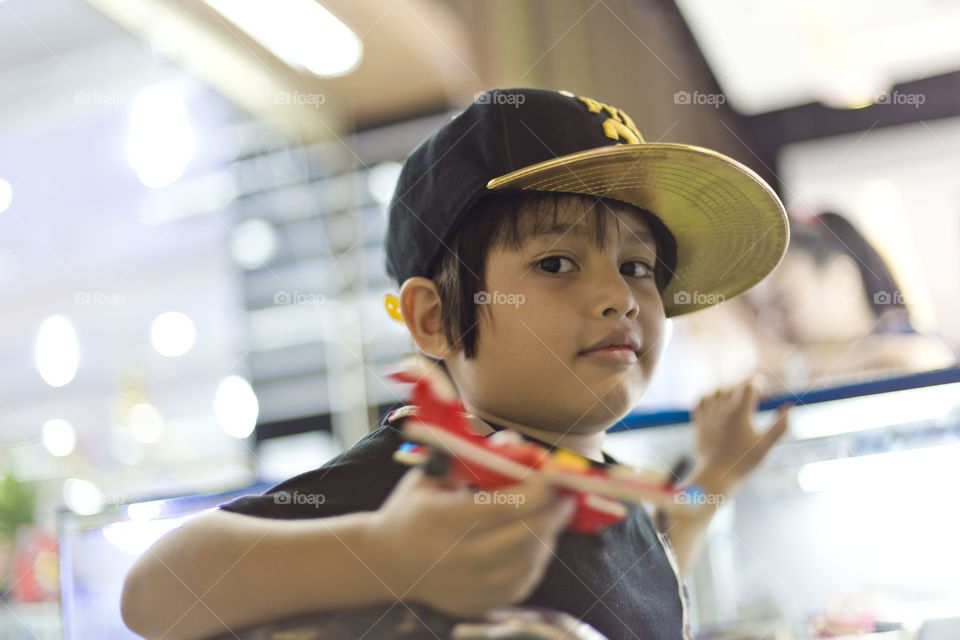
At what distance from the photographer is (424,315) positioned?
32.7 inches

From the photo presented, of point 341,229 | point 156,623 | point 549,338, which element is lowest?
point 156,623

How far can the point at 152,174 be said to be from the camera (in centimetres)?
355

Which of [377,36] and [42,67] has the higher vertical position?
[42,67]

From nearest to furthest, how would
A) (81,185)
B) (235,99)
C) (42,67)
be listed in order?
1. (235,99)
2. (42,67)
3. (81,185)

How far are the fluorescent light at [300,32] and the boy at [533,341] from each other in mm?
1914

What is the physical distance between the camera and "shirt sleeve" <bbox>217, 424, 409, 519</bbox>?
614 millimetres

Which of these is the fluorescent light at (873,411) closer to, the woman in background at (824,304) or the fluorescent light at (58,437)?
the woman in background at (824,304)

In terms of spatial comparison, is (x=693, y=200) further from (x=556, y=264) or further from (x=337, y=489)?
(x=337, y=489)

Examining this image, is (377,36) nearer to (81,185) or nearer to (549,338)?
(81,185)

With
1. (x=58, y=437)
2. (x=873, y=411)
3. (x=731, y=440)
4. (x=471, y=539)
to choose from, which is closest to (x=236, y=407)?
(x=58, y=437)

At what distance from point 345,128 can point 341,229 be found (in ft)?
1.31

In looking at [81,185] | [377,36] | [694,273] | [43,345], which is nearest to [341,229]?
[377,36]

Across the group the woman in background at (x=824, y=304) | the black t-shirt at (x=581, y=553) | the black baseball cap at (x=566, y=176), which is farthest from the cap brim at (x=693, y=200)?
the woman in background at (x=824, y=304)

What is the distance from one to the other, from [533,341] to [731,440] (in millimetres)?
279
